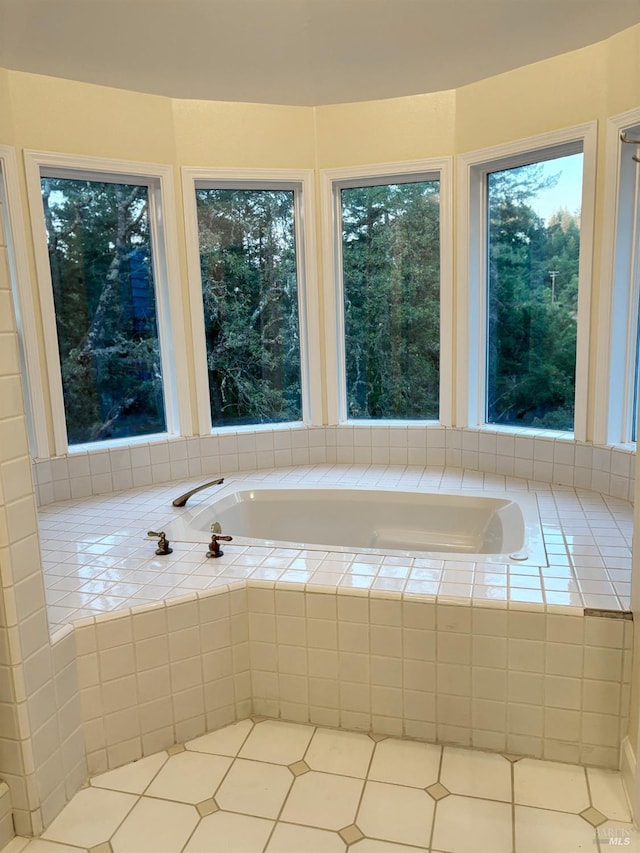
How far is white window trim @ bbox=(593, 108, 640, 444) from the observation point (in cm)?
259

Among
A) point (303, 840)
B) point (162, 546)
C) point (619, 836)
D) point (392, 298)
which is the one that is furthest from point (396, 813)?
point (392, 298)

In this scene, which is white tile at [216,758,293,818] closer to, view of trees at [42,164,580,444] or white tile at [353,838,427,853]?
white tile at [353,838,427,853]

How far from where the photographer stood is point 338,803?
1660 mm

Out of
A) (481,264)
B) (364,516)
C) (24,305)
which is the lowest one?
(364,516)

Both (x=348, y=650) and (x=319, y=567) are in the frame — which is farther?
(x=319, y=567)

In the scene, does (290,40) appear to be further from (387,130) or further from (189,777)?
(189,777)

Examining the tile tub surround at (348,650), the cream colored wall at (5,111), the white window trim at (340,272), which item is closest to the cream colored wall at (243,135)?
the white window trim at (340,272)

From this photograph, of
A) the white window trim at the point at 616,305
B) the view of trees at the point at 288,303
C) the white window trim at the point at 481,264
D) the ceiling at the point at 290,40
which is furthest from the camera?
the view of trees at the point at 288,303

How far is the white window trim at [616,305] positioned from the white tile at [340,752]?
5.72 ft

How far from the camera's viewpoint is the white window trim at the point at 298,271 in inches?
127

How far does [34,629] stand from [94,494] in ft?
5.49

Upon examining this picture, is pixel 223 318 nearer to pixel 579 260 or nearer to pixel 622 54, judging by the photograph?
pixel 579 260

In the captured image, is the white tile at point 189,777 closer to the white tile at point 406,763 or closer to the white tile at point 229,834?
the white tile at point 229,834

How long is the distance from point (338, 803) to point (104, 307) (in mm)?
2538
